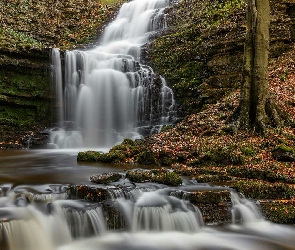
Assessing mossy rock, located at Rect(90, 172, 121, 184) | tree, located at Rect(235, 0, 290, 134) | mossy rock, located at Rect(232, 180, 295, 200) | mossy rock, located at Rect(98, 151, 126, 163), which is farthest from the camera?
mossy rock, located at Rect(98, 151, 126, 163)

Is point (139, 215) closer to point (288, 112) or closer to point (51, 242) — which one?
point (51, 242)

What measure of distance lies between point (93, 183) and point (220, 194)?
2.64 m

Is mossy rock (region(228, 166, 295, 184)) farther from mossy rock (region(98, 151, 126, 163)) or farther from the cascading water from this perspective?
the cascading water

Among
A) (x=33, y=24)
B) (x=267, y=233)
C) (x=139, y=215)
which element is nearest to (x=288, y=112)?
(x=267, y=233)

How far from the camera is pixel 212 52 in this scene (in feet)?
50.2

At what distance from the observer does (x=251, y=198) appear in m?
6.59

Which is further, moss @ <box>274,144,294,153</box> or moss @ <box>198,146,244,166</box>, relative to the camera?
moss @ <box>198,146,244,166</box>

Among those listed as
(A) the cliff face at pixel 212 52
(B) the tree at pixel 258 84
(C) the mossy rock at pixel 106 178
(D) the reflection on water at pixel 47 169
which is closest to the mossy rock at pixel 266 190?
(C) the mossy rock at pixel 106 178

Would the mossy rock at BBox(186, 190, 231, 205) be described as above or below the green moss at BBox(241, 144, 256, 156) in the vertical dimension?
below

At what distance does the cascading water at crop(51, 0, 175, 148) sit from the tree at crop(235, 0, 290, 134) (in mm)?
5635

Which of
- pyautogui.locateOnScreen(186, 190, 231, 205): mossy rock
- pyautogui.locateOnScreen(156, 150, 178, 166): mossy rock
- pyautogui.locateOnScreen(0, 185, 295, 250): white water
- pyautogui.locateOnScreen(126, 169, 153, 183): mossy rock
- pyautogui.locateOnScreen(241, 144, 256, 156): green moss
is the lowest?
pyautogui.locateOnScreen(0, 185, 295, 250): white water

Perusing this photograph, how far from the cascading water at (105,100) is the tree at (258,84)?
5.63 meters

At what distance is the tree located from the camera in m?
9.59

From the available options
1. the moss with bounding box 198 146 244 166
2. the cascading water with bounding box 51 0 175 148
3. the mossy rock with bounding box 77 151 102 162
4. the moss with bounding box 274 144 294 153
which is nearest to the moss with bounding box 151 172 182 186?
the moss with bounding box 198 146 244 166
